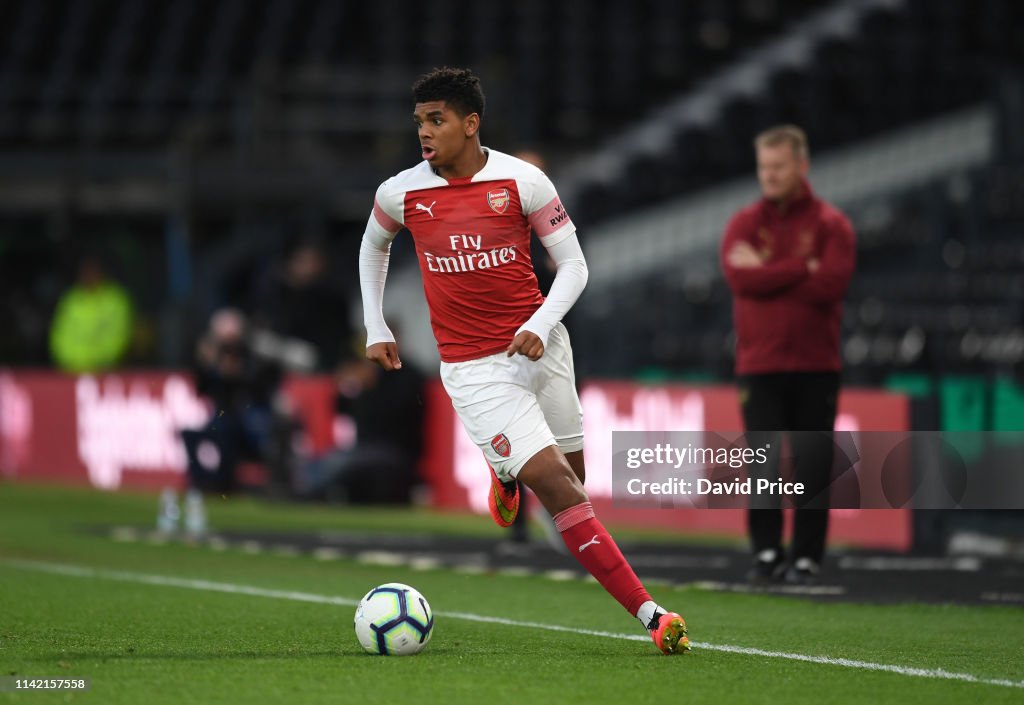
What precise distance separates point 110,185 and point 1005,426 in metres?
15.0

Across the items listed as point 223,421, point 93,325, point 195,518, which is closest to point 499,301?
→ point 195,518

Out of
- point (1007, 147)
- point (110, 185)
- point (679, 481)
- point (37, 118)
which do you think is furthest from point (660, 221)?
point (679, 481)

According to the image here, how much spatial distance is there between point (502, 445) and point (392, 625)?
74 cm

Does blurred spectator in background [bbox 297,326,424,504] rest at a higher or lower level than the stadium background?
lower

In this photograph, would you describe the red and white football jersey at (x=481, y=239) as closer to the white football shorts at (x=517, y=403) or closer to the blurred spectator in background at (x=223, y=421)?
the white football shorts at (x=517, y=403)

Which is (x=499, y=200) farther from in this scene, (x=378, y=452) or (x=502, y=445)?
(x=378, y=452)

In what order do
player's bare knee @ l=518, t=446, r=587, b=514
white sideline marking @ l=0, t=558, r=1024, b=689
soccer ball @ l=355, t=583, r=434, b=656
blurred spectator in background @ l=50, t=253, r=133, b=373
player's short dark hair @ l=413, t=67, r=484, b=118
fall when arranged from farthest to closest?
blurred spectator in background @ l=50, t=253, r=133, b=373 < player's short dark hair @ l=413, t=67, r=484, b=118 < player's bare knee @ l=518, t=446, r=587, b=514 < soccer ball @ l=355, t=583, r=434, b=656 < white sideline marking @ l=0, t=558, r=1024, b=689

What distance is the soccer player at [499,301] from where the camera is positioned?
20.4ft

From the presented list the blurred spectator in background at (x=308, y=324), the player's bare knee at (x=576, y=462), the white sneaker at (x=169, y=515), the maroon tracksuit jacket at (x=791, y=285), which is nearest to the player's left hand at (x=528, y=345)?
the player's bare knee at (x=576, y=462)

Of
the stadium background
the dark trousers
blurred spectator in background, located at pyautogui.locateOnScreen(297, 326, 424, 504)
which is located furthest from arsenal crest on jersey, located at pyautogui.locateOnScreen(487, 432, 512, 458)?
blurred spectator in background, located at pyautogui.locateOnScreen(297, 326, 424, 504)

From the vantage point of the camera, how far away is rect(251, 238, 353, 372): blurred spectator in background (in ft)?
57.0

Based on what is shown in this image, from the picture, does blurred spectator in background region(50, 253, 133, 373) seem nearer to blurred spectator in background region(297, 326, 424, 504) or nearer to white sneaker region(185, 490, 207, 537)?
blurred spectator in background region(297, 326, 424, 504)

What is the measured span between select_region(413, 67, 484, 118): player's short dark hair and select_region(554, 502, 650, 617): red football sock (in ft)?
4.89

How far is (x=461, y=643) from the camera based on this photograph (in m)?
6.50
